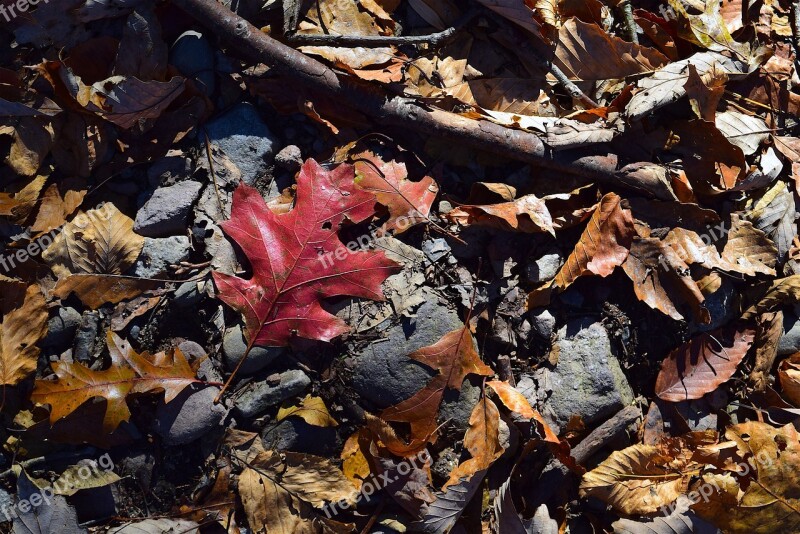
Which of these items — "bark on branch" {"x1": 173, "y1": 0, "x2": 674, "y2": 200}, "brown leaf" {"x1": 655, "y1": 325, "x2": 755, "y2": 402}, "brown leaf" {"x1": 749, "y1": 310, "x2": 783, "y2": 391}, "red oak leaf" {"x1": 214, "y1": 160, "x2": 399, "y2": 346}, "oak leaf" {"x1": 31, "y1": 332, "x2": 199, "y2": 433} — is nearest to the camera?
"oak leaf" {"x1": 31, "y1": 332, "x2": 199, "y2": 433}

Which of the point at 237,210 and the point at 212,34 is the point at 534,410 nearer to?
the point at 237,210

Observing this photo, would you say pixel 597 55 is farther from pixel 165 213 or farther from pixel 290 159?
pixel 165 213

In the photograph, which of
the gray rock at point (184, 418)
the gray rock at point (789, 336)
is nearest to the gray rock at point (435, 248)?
the gray rock at point (184, 418)

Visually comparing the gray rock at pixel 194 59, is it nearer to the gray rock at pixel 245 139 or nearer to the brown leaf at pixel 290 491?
the gray rock at pixel 245 139

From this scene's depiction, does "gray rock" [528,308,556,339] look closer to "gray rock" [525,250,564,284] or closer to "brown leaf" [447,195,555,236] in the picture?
"gray rock" [525,250,564,284]

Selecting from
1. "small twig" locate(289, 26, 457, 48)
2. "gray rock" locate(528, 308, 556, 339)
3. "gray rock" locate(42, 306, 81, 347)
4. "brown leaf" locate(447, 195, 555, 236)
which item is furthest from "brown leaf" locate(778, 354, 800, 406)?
"gray rock" locate(42, 306, 81, 347)

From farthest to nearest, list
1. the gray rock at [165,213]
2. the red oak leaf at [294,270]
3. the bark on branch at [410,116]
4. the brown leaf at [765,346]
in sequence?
the brown leaf at [765,346], the bark on branch at [410,116], the gray rock at [165,213], the red oak leaf at [294,270]
